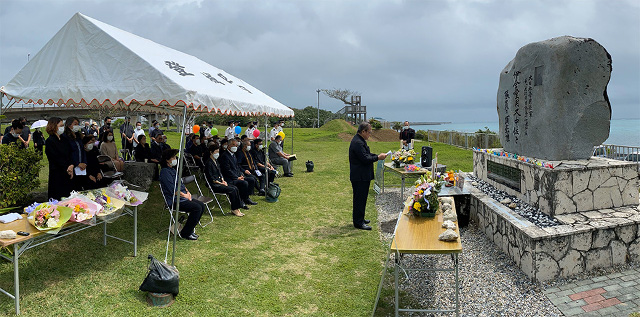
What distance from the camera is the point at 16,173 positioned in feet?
19.8

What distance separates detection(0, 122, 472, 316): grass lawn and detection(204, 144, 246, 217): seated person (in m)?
0.32

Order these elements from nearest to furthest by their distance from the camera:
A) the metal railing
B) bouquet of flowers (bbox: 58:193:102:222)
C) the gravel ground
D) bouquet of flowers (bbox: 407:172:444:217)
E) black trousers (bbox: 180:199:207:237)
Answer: the gravel ground < bouquet of flowers (bbox: 58:193:102:222) < bouquet of flowers (bbox: 407:172:444:217) < black trousers (bbox: 180:199:207:237) < the metal railing

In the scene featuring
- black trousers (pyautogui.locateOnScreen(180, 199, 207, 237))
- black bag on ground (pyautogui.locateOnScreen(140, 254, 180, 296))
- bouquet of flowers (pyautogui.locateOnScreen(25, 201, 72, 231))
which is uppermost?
bouquet of flowers (pyautogui.locateOnScreen(25, 201, 72, 231))

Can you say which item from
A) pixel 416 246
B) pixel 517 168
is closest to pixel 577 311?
pixel 416 246

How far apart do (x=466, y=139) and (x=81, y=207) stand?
63.8 feet

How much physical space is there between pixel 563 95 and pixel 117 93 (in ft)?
22.3

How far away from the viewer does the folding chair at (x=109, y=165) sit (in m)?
7.93

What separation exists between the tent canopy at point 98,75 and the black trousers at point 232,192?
1714mm

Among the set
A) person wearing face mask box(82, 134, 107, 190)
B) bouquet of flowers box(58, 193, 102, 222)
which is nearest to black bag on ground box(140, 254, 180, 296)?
bouquet of flowers box(58, 193, 102, 222)

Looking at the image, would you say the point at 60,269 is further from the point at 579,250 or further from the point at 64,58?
the point at 579,250

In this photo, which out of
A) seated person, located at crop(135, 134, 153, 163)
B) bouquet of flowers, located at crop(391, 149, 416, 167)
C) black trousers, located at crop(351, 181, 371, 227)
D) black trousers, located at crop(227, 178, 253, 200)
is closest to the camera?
black trousers, located at crop(351, 181, 371, 227)

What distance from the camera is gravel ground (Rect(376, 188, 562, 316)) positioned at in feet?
13.4

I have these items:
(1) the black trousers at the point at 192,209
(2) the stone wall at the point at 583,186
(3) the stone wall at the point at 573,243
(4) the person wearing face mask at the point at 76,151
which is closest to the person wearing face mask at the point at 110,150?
(4) the person wearing face mask at the point at 76,151

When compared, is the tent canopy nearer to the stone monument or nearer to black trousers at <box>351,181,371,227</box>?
black trousers at <box>351,181,371,227</box>
